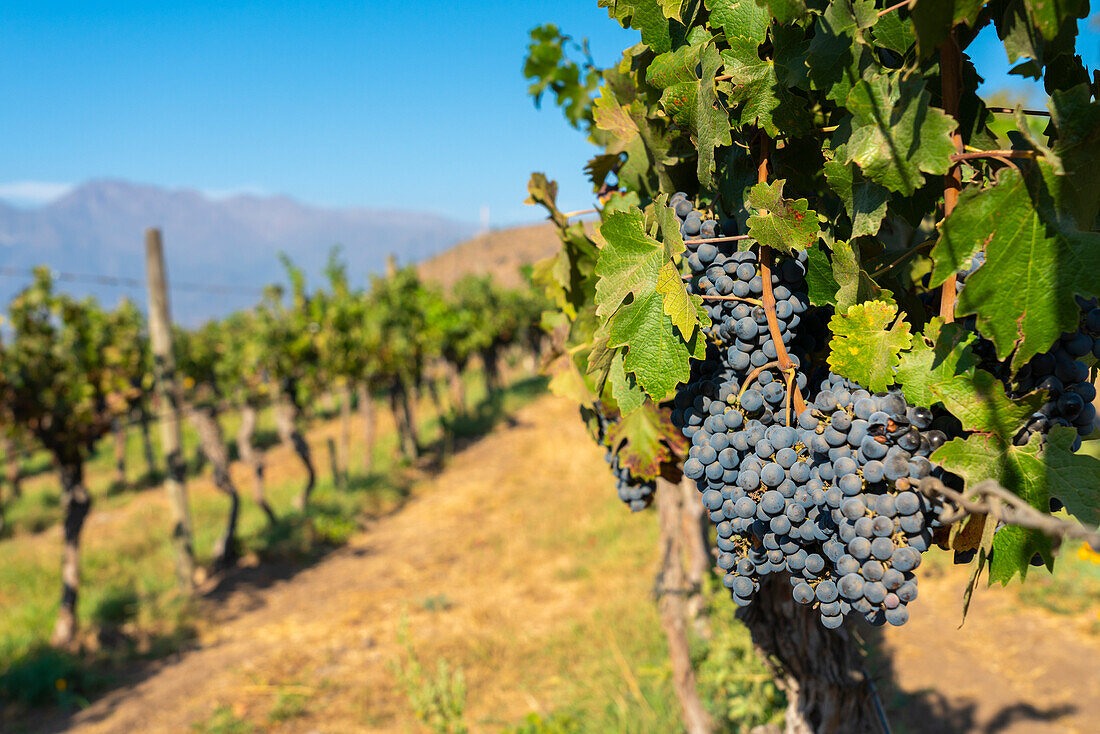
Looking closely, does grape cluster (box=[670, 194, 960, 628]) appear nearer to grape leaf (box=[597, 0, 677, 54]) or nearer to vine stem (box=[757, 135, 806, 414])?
vine stem (box=[757, 135, 806, 414])

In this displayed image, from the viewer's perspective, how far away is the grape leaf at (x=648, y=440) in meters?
1.35

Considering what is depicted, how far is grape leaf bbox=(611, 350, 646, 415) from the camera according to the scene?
45.4 inches

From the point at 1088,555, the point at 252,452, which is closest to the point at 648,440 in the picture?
the point at 1088,555

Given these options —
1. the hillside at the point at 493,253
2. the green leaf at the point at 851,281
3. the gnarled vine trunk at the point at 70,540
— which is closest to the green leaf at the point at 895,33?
the green leaf at the point at 851,281

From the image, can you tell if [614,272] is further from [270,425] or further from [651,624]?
Result: [270,425]

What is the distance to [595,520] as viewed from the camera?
9.77m

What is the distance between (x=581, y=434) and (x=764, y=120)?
42.4 ft

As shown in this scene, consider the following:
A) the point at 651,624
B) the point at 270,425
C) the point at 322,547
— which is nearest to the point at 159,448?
the point at 270,425

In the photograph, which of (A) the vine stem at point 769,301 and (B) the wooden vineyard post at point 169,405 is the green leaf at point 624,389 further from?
(B) the wooden vineyard post at point 169,405

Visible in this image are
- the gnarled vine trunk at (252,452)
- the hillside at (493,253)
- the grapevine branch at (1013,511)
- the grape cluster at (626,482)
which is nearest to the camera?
the grapevine branch at (1013,511)

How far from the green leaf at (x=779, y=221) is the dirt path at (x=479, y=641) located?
3.79 meters

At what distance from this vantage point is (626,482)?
5.23 feet

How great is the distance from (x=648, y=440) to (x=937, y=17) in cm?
87

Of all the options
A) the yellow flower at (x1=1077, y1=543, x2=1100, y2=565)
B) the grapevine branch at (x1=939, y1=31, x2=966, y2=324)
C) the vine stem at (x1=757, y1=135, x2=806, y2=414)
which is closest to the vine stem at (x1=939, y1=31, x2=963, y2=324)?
the grapevine branch at (x1=939, y1=31, x2=966, y2=324)
